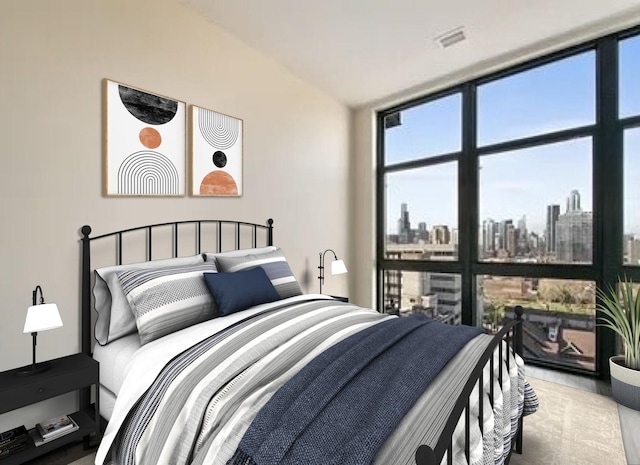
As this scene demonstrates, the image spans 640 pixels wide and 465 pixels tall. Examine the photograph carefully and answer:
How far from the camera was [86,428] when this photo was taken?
180cm

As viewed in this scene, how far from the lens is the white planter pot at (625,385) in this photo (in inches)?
92.1

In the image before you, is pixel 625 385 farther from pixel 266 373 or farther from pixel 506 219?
pixel 266 373

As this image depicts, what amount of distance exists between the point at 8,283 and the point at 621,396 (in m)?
3.98

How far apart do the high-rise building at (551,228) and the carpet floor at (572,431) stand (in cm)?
119

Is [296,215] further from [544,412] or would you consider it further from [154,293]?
[544,412]

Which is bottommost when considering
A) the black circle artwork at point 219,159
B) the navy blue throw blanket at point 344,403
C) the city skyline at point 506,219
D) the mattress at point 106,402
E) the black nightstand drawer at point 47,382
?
the mattress at point 106,402

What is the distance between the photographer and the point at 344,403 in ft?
3.66

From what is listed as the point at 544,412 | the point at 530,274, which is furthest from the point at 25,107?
the point at 530,274

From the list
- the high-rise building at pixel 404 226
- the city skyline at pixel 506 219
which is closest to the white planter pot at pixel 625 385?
the city skyline at pixel 506 219

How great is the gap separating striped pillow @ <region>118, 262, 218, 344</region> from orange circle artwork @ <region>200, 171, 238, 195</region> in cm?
82

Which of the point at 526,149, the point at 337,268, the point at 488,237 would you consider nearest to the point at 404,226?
the point at 488,237

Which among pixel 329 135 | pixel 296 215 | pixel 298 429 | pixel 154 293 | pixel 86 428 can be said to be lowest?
pixel 86 428

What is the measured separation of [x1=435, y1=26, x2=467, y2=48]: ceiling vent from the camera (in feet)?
9.31

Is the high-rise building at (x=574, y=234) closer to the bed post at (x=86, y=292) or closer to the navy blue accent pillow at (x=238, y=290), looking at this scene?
the navy blue accent pillow at (x=238, y=290)
